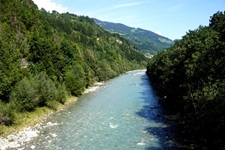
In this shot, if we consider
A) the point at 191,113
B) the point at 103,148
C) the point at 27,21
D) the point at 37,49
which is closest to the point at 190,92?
the point at 191,113

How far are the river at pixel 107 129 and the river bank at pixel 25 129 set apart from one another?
1112mm

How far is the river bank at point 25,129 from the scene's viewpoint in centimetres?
4234

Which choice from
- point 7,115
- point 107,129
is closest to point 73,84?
point 7,115

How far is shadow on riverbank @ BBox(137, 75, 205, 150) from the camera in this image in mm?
39719

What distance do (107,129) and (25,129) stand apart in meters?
14.5

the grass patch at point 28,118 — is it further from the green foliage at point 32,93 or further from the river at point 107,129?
the river at point 107,129

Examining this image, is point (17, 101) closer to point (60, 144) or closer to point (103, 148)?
point (60, 144)

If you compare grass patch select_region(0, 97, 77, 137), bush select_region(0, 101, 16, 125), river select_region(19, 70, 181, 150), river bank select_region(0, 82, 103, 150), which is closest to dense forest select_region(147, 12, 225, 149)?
river select_region(19, 70, 181, 150)

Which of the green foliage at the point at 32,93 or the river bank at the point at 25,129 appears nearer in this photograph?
the river bank at the point at 25,129

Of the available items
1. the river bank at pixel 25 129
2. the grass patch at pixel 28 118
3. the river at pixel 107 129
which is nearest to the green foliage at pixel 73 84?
the river at pixel 107 129

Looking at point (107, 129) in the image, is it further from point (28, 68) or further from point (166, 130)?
point (28, 68)

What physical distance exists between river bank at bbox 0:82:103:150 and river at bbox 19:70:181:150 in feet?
3.65

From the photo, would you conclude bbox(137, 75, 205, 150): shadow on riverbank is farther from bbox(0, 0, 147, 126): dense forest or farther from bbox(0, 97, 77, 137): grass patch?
bbox(0, 0, 147, 126): dense forest

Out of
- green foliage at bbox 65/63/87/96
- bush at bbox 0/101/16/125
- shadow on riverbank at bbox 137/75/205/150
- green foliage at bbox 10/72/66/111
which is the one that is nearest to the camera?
shadow on riverbank at bbox 137/75/205/150
